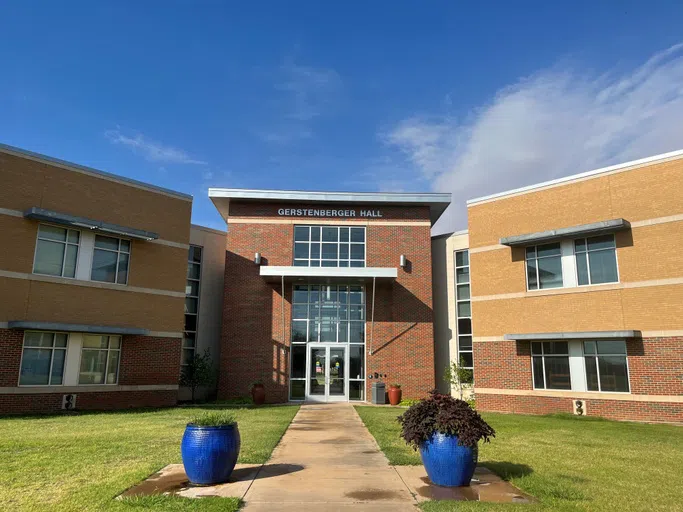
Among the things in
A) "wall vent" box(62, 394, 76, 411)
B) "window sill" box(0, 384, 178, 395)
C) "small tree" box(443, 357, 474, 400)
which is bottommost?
"wall vent" box(62, 394, 76, 411)

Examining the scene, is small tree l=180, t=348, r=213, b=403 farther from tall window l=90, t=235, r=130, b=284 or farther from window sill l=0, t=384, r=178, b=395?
tall window l=90, t=235, r=130, b=284

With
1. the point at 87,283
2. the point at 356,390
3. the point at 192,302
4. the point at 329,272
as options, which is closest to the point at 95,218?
the point at 87,283

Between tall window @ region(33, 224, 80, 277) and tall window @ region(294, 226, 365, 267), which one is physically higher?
tall window @ region(294, 226, 365, 267)

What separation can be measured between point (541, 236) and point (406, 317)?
26.0 ft

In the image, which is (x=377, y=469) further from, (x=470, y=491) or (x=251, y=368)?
(x=251, y=368)

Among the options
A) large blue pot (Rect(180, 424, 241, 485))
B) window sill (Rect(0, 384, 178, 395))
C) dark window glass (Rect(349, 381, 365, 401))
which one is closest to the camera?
large blue pot (Rect(180, 424, 241, 485))

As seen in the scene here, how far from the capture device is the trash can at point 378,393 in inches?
951

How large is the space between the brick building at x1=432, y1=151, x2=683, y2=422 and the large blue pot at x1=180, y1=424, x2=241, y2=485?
50.2 feet

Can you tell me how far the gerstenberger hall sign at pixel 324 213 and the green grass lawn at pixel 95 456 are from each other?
38.6 ft

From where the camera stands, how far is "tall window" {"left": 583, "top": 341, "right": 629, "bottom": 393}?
733 inches

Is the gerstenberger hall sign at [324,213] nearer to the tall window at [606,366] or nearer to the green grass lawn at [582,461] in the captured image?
the tall window at [606,366]

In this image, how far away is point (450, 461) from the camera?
791 centimetres

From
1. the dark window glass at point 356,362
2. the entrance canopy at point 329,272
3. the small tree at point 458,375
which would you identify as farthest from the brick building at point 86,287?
the small tree at point 458,375

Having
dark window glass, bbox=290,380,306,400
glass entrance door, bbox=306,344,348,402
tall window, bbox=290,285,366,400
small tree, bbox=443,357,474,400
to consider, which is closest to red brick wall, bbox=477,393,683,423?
small tree, bbox=443,357,474,400
